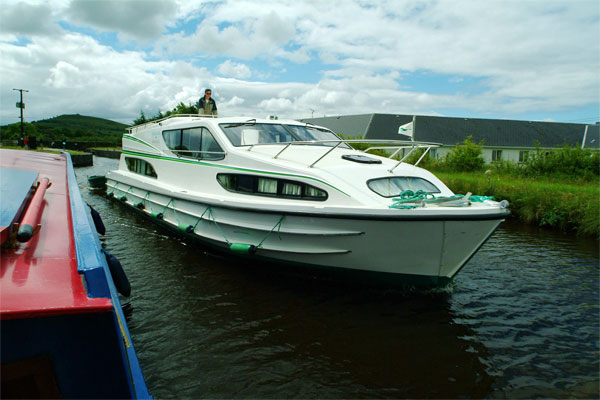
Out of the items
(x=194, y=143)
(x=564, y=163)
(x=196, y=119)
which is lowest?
(x=194, y=143)

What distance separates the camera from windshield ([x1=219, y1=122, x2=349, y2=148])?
23.9ft

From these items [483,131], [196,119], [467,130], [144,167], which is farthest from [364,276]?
[483,131]

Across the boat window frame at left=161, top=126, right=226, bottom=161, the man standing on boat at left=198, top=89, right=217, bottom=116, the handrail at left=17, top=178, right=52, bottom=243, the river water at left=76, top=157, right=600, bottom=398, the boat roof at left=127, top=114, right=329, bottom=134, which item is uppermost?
the man standing on boat at left=198, top=89, right=217, bottom=116

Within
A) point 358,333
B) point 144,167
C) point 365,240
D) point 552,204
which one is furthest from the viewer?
point 552,204

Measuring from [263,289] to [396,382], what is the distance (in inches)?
105

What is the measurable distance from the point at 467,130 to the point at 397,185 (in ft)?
129

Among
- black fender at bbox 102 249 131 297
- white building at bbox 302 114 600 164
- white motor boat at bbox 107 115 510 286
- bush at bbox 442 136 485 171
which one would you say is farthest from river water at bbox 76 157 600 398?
white building at bbox 302 114 600 164

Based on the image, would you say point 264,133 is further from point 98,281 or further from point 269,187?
point 98,281

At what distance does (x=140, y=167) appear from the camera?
10.4 metres

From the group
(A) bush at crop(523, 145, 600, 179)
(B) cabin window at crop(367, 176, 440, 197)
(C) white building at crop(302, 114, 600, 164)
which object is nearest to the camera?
(B) cabin window at crop(367, 176, 440, 197)

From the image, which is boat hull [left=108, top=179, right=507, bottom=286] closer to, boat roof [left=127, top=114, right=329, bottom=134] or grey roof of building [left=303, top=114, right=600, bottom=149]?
boat roof [left=127, top=114, right=329, bottom=134]

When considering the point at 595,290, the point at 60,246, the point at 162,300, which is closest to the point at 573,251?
the point at 595,290

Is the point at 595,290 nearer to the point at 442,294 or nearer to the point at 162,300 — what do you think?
the point at 442,294

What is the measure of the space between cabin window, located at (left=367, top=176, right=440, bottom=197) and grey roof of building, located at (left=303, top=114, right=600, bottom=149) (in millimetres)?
32358
